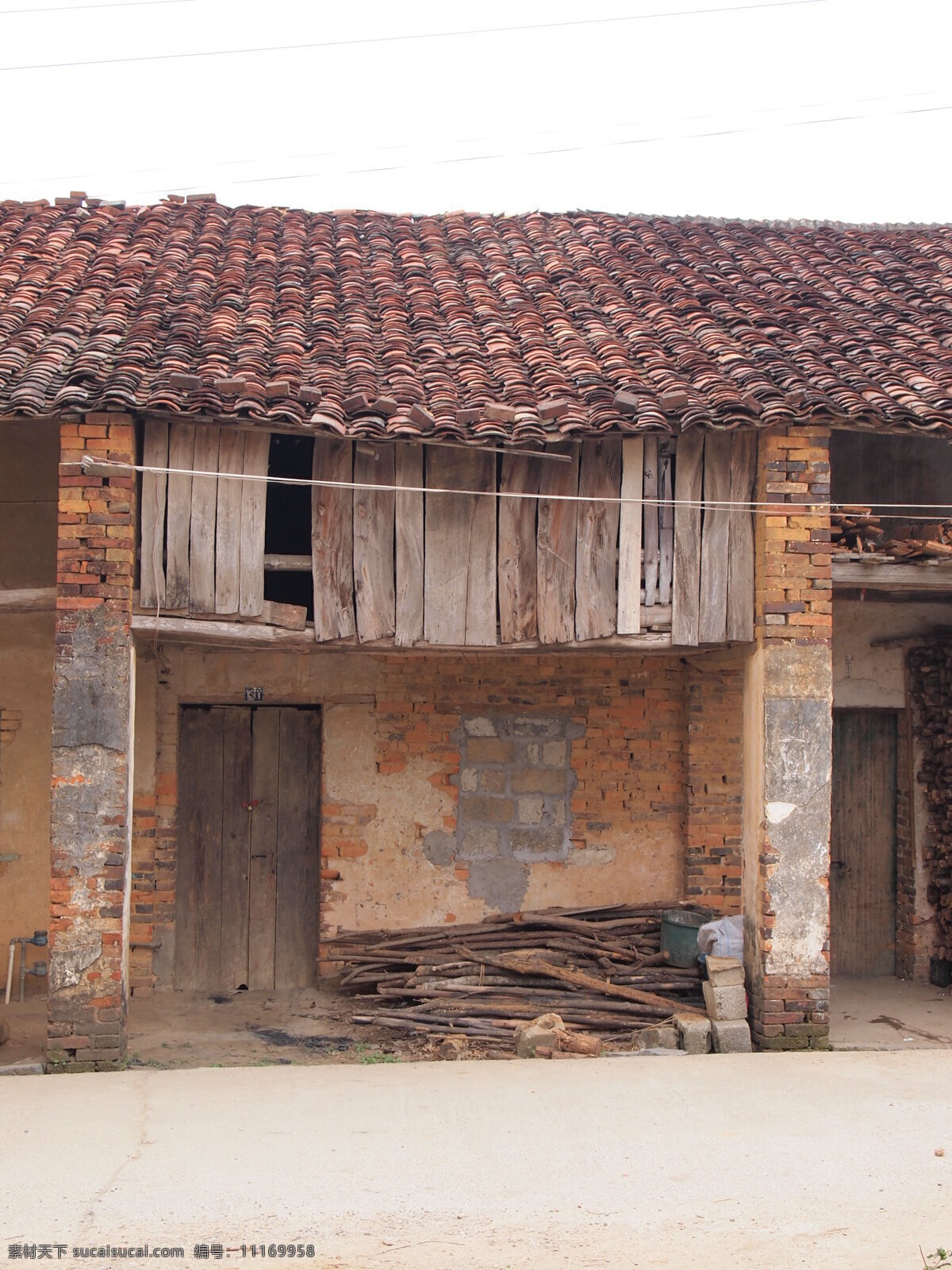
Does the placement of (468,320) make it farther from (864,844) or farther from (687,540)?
(864,844)

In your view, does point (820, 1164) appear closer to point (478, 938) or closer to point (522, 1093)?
point (522, 1093)

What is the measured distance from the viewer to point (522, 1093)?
6.83m

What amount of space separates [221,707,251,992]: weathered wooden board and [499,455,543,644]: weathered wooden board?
305cm

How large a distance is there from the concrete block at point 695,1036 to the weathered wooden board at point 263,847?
3743 mm

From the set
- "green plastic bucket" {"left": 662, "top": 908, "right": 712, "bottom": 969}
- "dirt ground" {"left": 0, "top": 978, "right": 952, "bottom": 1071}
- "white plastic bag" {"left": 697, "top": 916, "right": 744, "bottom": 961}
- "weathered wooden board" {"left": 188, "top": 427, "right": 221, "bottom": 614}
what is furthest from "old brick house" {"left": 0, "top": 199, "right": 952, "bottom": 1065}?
"green plastic bucket" {"left": 662, "top": 908, "right": 712, "bottom": 969}

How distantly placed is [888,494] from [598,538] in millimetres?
3384

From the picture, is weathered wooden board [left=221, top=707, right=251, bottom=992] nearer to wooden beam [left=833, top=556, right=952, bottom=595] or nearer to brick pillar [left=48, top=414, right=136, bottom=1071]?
brick pillar [left=48, top=414, right=136, bottom=1071]

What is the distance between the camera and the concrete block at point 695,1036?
7879 mm

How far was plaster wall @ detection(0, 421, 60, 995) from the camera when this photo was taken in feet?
31.7

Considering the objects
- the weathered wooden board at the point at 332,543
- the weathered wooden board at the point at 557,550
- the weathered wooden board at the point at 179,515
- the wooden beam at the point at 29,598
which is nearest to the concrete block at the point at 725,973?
the weathered wooden board at the point at 557,550

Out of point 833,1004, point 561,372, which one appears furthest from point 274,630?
point 833,1004

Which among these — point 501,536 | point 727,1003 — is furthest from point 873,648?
point 501,536

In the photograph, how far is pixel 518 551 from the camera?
8.22 meters

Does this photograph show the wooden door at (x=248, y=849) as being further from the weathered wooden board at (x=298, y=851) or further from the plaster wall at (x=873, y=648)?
the plaster wall at (x=873, y=648)
